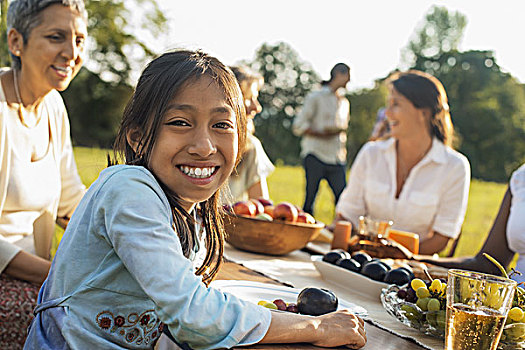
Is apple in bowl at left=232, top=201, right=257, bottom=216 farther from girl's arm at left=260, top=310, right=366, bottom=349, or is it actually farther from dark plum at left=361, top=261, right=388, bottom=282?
girl's arm at left=260, top=310, right=366, bottom=349

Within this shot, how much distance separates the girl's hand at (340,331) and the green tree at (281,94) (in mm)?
25533

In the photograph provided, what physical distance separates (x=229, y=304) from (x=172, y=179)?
14.0 inches

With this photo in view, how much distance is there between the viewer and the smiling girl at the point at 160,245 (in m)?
1.11

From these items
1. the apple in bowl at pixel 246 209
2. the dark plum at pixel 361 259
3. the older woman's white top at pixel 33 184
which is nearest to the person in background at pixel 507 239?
the dark plum at pixel 361 259

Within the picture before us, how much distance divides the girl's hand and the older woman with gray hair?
1489mm

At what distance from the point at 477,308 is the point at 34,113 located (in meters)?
1.99

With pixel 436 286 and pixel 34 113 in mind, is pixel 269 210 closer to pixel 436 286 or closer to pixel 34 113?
pixel 34 113

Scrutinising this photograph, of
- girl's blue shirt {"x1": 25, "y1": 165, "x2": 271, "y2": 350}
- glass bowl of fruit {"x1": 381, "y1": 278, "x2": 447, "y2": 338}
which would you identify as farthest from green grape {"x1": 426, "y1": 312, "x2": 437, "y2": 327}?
girl's blue shirt {"x1": 25, "y1": 165, "x2": 271, "y2": 350}

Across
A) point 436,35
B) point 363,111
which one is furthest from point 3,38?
point 436,35

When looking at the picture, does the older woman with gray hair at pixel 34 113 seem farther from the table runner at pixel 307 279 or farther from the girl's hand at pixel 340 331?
the girl's hand at pixel 340 331

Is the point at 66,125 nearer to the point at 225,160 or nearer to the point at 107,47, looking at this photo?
the point at 225,160

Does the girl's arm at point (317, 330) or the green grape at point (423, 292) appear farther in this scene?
the green grape at point (423, 292)

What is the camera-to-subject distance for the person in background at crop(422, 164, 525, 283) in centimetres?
247

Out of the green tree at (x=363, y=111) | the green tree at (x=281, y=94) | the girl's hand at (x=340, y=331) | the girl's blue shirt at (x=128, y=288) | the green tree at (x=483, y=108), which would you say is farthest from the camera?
the green tree at (x=483, y=108)
